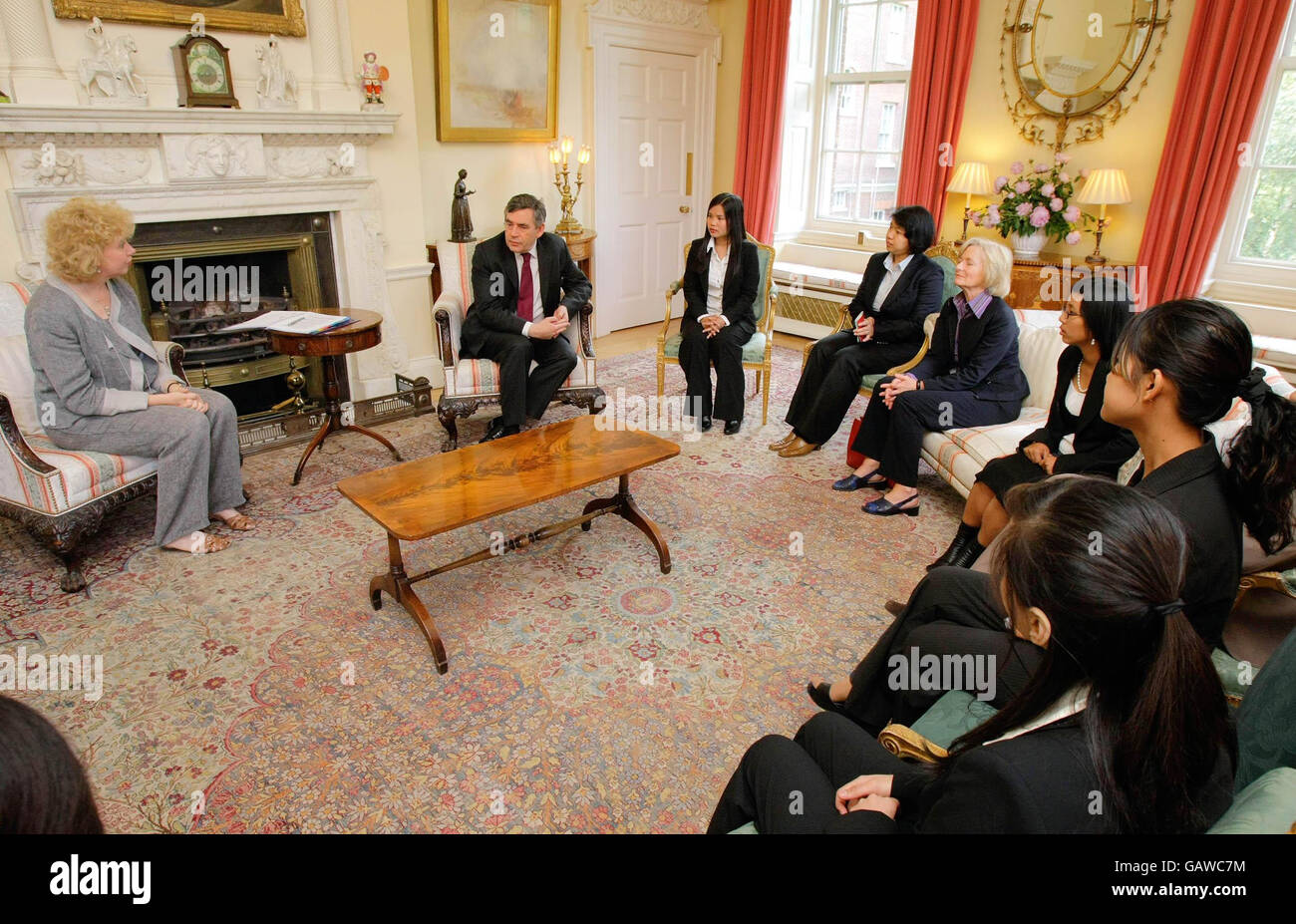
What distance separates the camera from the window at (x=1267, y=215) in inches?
177

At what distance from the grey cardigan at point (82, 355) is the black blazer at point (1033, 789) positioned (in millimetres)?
3227

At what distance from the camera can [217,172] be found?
397 cm

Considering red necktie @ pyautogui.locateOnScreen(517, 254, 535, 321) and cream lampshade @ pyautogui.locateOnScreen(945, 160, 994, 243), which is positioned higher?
cream lampshade @ pyautogui.locateOnScreen(945, 160, 994, 243)

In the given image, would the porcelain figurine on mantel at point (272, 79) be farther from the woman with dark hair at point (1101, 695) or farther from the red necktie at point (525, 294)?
the woman with dark hair at point (1101, 695)

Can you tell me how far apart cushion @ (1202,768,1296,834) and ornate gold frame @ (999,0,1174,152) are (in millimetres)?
5168

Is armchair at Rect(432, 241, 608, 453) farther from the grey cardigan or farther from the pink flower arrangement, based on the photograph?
the pink flower arrangement

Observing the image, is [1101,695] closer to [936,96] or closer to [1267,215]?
[1267,215]

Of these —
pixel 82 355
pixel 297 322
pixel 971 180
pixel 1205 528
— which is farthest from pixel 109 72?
pixel 971 180

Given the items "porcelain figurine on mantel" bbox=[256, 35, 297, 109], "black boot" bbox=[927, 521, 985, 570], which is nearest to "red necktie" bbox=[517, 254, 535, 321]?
"porcelain figurine on mantel" bbox=[256, 35, 297, 109]

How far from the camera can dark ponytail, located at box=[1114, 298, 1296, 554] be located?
1716mm

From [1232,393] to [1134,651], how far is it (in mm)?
1091

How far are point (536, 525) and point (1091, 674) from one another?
2.57 m

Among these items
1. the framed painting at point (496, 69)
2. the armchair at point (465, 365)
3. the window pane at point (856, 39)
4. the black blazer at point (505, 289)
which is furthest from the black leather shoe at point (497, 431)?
the window pane at point (856, 39)

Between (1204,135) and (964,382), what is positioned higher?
(1204,135)
